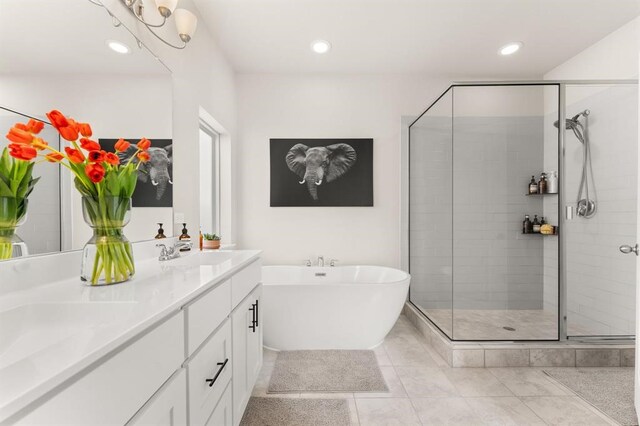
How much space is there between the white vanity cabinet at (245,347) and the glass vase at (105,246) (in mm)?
504

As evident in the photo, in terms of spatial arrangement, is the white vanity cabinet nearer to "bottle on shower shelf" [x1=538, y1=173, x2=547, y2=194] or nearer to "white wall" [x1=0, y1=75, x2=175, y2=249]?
"white wall" [x1=0, y1=75, x2=175, y2=249]

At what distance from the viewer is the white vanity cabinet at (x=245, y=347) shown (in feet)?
4.46

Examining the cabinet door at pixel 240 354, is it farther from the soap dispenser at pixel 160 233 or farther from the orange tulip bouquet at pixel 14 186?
the orange tulip bouquet at pixel 14 186

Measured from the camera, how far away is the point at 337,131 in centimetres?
315

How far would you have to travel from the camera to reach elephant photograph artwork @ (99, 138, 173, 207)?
1.51 meters

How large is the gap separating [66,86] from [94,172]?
1.37 feet

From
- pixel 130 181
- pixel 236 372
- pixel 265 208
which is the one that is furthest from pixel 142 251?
pixel 265 208

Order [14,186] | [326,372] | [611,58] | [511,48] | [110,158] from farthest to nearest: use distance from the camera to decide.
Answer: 1. [511,48]
2. [611,58]
3. [326,372]
4. [110,158]
5. [14,186]

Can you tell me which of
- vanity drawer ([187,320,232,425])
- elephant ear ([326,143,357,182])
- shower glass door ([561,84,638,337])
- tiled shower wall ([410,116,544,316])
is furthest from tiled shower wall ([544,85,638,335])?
vanity drawer ([187,320,232,425])

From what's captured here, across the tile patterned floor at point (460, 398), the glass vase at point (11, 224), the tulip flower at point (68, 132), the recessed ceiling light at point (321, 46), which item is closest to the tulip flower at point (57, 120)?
the tulip flower at point (68, 132)

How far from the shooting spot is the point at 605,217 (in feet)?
7.54

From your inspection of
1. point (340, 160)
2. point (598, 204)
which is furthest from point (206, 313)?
point (598, 204)

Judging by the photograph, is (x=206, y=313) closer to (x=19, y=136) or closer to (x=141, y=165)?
(x=19, y=136)

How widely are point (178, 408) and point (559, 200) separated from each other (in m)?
2.78
